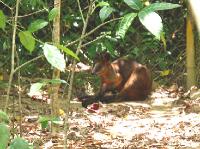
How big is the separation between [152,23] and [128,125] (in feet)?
11.7

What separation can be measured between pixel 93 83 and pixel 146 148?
4.08 m

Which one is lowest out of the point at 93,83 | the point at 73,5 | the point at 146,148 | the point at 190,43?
the point at 146,148

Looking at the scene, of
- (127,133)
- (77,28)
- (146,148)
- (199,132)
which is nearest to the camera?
(146,148)

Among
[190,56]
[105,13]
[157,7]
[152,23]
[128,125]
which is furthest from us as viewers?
[190,56]

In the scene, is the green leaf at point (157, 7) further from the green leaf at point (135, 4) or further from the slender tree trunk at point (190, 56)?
the slender tree trunk at point (190, 56)

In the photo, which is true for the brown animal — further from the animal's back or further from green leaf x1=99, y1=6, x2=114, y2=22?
green leaf x1=99, y1=6, x2=114, y2=22

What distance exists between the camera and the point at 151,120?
546cm

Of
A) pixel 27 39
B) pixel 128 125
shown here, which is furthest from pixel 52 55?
pixel 128 125

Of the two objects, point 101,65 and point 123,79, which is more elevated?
point 101,65

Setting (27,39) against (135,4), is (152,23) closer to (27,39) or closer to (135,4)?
(135,4)

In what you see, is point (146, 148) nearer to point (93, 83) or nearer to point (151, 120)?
point (151, 120)

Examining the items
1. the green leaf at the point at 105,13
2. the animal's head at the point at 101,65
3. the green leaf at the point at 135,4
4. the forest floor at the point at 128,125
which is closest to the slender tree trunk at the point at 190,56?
the forest floor at the point at 128,125

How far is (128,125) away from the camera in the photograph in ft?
17.1

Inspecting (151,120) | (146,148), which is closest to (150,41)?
(151,120)
